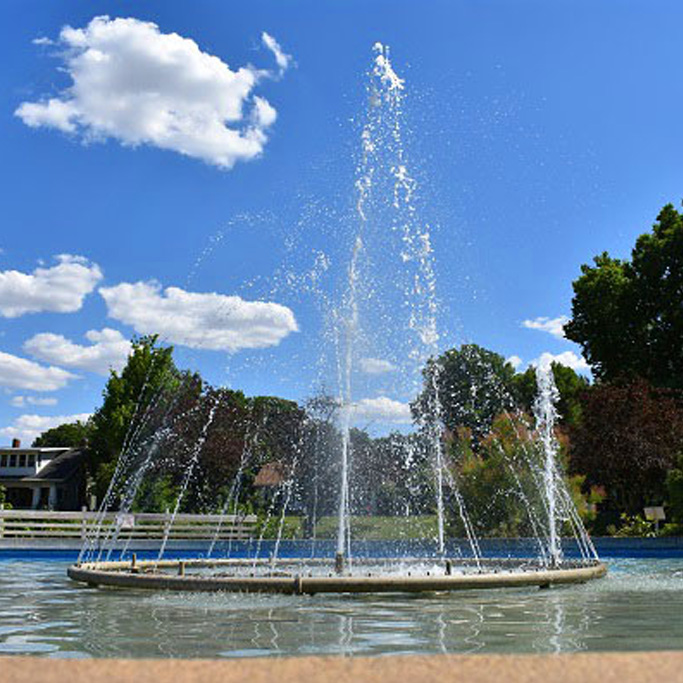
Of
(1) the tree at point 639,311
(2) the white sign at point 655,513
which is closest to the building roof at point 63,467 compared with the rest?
(1) the tree at point 639,311

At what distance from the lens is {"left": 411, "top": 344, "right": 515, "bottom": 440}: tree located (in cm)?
6353

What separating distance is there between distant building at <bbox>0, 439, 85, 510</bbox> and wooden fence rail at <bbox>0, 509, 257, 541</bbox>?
27651 mm

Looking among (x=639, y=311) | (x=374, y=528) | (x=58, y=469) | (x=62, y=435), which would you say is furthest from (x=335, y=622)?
(x=62, y=435)

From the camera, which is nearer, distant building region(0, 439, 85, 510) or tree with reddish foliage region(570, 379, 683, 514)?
tree with reddish foliage region(570, 379, 683, 514)

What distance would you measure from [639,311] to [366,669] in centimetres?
3957

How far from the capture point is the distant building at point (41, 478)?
54031 millimetres

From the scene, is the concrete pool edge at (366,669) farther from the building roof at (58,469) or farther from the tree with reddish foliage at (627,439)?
the building roof at (58,469)

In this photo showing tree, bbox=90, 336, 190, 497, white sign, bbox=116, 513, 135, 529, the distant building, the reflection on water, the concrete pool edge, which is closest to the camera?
the concrete pool edge

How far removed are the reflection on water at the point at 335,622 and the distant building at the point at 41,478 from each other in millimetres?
46178

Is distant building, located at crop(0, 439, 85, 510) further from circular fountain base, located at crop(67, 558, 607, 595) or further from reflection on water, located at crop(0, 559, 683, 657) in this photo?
reflection on water, located at crop(0, 559, 683, 657)

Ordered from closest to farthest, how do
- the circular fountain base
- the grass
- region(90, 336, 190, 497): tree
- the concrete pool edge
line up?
the concrete pool edge
the circular fountain base
the grass
region(90, 336, 190, 497): tree

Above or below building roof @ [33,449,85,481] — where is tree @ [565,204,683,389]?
above

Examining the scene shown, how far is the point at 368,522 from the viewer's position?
39000 mm

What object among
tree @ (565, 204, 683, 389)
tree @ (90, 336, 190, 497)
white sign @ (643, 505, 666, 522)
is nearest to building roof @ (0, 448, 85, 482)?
tree @ (90, 336, 190, 497)
